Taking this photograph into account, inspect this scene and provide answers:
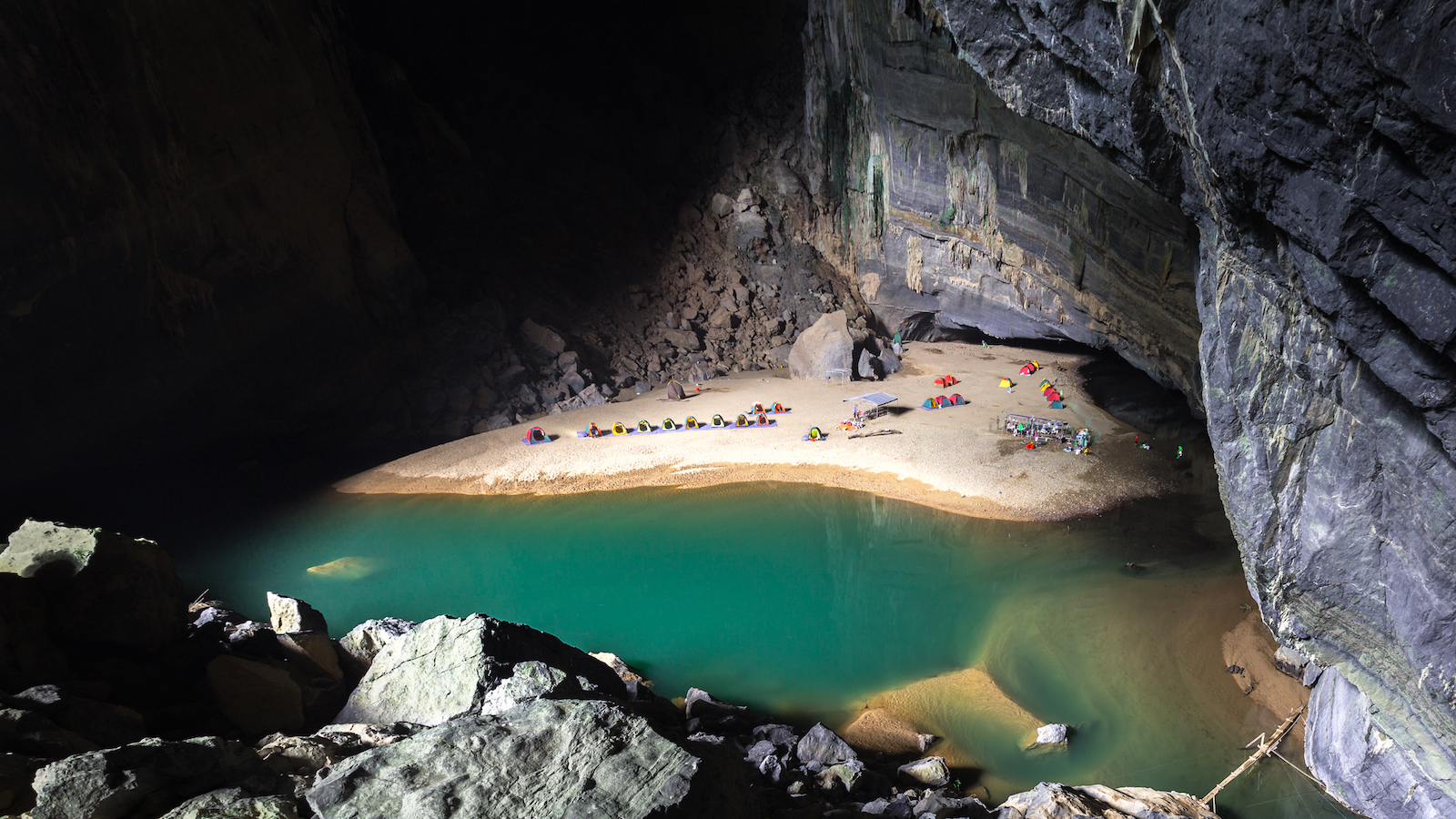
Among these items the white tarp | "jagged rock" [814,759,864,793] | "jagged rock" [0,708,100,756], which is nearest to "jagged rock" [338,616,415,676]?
"jagged rock" [0,708,100,756]

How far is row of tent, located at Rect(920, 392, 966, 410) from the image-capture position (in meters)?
14.7

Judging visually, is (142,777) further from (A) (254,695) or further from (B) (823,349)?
(B) (823,349)

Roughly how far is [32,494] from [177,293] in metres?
3.56

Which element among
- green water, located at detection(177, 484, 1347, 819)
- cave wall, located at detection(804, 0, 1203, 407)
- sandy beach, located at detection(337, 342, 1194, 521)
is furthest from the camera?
sandy beach, located at detection(337, 342, 1194, 521)

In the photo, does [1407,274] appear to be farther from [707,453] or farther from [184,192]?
[184,192]

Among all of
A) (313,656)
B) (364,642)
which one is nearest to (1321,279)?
(313,656)

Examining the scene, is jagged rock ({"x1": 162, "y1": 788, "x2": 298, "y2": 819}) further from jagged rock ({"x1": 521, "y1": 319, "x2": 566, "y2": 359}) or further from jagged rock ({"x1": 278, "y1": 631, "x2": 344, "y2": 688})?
jagged rock ({"x1": 521, "y1": 319, "x2": 566, "y2": 359})

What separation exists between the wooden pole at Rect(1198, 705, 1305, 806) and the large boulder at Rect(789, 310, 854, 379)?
425 inches

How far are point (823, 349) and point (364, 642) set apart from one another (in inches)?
461

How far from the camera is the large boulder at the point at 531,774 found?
11.7 feet

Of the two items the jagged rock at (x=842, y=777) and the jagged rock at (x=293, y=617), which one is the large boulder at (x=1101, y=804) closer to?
the jagged rock at (x=842, y=777)

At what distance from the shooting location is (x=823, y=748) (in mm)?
6531

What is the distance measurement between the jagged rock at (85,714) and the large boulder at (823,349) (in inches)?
541

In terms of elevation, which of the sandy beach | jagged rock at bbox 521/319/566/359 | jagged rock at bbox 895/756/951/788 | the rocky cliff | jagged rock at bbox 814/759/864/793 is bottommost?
jagged rock at bbox 895/756/951/788
